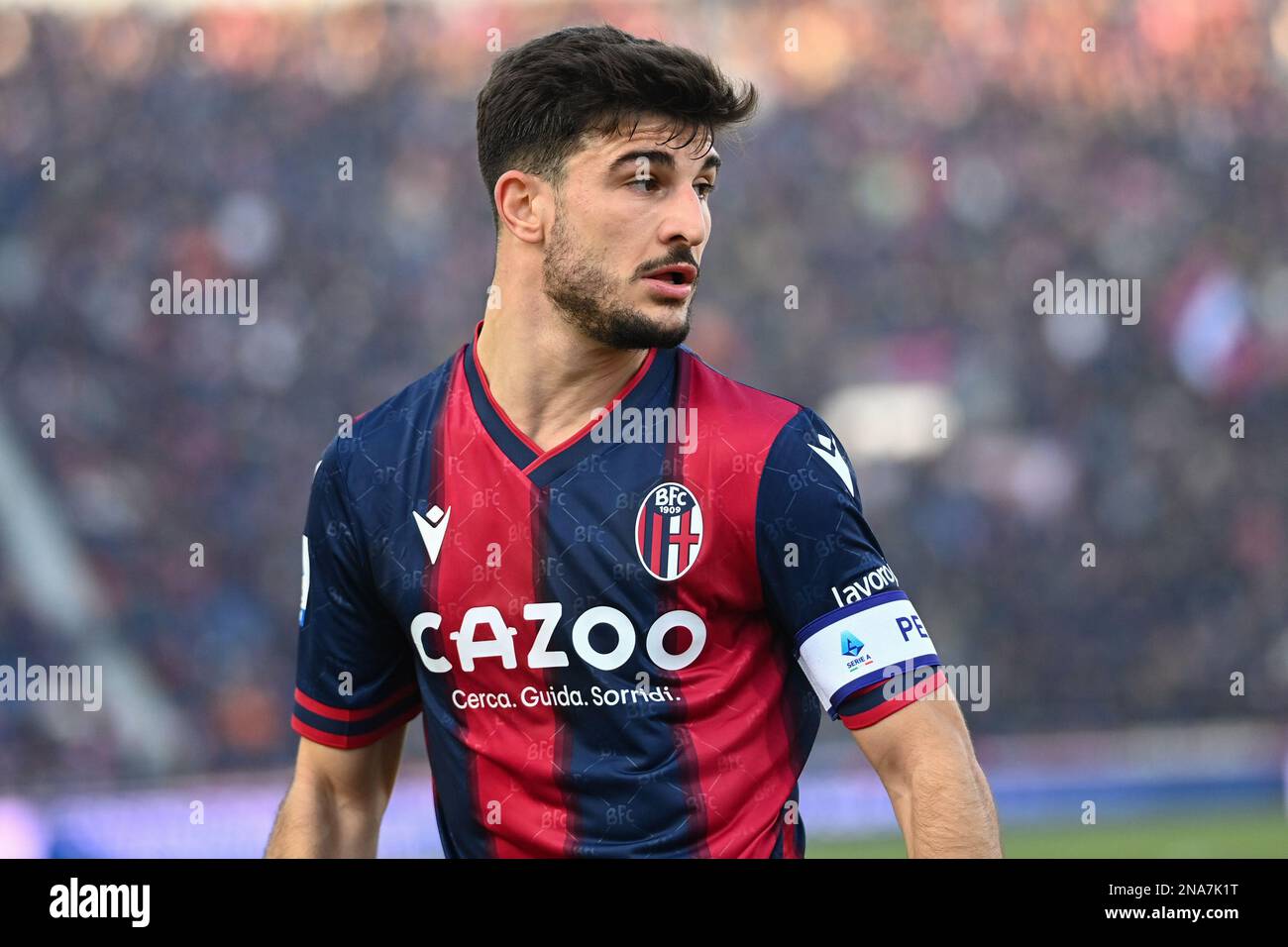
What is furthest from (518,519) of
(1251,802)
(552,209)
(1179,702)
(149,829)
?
(1179,702)

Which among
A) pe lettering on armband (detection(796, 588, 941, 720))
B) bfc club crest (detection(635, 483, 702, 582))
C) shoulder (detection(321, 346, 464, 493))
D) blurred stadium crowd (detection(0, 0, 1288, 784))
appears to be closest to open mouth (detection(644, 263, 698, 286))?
bfc club crest (detection(635, 483, 702, 582))

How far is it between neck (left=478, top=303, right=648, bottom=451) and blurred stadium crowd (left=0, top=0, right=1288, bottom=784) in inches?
226

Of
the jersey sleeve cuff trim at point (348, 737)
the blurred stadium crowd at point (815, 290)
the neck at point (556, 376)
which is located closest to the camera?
the neck at point (556, 376)

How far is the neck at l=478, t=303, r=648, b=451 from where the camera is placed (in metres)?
2.57

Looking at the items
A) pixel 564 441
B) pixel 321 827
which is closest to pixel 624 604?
pixel 564 441

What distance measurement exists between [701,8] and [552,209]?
24.6ft

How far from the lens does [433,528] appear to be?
8.31 ft

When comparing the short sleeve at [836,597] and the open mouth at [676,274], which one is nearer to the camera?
the short sleeve at [836,597]

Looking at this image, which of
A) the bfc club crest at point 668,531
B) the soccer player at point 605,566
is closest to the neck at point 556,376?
the soccer player at point 605,566

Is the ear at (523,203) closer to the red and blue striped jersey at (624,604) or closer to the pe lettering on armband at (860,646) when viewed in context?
the red and blue striped jersey at (624,604)

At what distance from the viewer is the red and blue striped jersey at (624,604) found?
234cm

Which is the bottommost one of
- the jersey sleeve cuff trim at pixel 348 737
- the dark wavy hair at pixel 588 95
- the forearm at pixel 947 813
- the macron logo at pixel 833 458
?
the jersey sleeve cuff trim at pixel 348 737

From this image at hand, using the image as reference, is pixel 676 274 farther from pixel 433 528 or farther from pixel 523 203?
pixel 433 528
